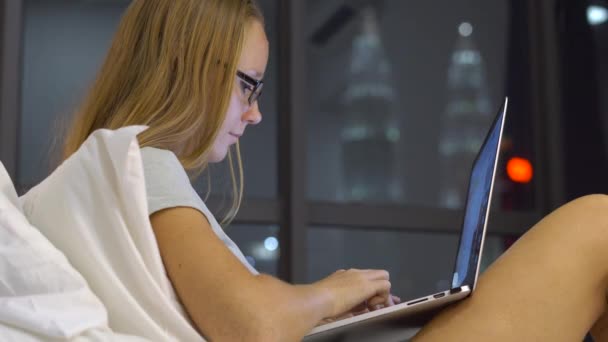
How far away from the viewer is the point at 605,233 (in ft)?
3.76

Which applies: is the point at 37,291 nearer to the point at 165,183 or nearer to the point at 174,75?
the point at 165,183

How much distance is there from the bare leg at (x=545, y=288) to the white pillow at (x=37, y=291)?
41 cm

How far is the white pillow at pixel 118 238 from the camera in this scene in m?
0.94

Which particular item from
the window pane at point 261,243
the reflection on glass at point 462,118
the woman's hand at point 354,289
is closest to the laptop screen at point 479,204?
the woman's hand at point 354,289

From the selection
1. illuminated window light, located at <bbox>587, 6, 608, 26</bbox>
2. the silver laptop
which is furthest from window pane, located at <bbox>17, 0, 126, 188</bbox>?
the silver laptop

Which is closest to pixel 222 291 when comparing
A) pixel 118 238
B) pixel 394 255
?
pixel 118 238

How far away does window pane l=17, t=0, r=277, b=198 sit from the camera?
9.83ft

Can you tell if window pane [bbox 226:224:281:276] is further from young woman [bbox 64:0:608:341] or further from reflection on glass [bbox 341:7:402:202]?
young woman [bbox 64:0:608:341]

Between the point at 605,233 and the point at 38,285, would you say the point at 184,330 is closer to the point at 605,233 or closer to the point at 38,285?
the point at 38,285

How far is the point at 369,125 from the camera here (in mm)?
3443

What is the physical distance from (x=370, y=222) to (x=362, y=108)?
1.54 feet

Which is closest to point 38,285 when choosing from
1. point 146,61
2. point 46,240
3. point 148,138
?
point 46,240

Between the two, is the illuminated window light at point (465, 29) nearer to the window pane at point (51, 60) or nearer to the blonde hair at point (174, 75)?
the window pane at point (51, 60)

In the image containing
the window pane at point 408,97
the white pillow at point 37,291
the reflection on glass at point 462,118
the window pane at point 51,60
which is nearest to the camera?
the white pillow at point 37,291
